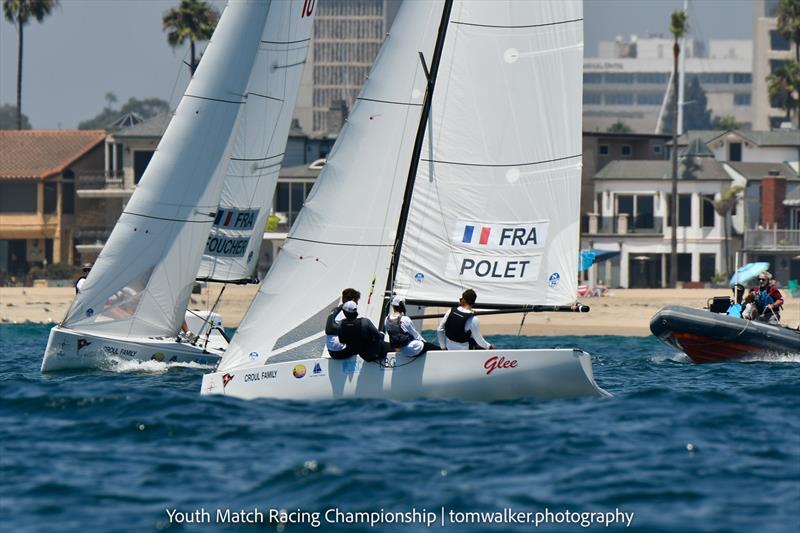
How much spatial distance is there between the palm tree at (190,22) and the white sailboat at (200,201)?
48449 millimetres

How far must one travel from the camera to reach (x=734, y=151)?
7838 centimetres

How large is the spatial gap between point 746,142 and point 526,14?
60025 mm

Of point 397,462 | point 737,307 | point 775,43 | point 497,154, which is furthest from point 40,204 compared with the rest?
point 775,43

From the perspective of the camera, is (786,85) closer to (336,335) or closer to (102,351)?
(102,351)

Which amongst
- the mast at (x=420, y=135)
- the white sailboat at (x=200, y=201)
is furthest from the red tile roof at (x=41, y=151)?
the mast at (x=420, y=135)

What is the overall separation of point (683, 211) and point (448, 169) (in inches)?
1910

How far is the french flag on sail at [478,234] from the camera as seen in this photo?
64.3 feet

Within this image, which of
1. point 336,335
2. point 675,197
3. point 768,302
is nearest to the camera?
point 336,335

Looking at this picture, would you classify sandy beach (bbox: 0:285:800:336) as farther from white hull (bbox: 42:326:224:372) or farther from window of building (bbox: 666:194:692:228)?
white hull (bbox: 42:326:224:372)

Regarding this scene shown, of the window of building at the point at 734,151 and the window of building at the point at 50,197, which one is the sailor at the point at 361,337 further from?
the window of building at the point at 734,151

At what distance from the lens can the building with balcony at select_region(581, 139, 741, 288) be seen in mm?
66062

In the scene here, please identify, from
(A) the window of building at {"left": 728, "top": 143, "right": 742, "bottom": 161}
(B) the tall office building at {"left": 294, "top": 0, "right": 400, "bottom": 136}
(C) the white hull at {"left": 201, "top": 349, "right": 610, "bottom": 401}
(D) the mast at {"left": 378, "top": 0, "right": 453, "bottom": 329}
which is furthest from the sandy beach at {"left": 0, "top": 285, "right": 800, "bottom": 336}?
(B) the tall office building at {"left": 294, "top": 0, "right": 400, "bottom": 136}

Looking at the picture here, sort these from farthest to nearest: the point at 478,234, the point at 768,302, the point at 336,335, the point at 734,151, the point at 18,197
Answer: the point at 734,151
the point at 18,197
the point at 768,302
the point at 478,234
the point at 336,335

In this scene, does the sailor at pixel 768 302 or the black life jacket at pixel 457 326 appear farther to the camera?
the sailor at pixel 768 302
